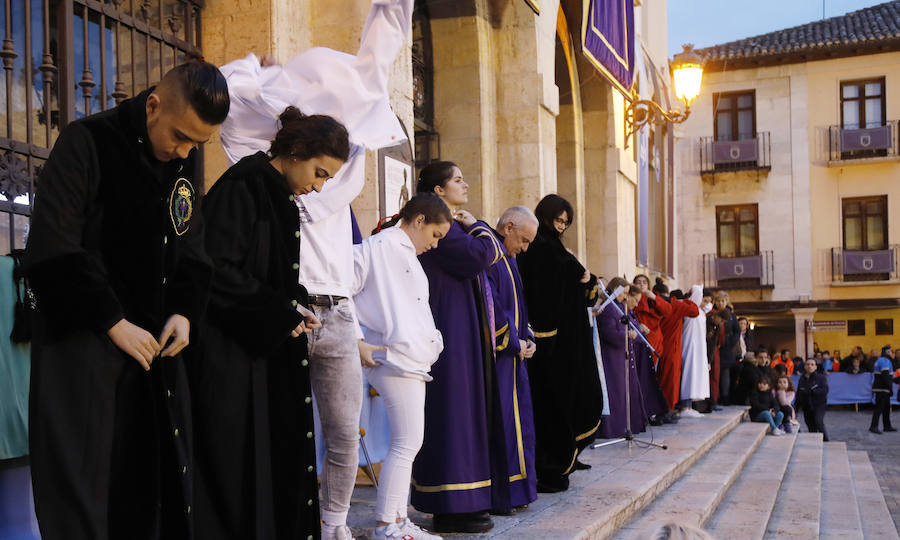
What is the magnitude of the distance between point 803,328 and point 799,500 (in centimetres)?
2668

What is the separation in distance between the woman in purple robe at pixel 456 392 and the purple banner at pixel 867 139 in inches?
1246

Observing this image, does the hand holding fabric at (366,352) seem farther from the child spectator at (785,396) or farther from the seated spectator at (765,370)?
the child spectator at (785,396)

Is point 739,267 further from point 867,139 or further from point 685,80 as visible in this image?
point 685,80

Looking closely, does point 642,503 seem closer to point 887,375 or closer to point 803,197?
point 887,375

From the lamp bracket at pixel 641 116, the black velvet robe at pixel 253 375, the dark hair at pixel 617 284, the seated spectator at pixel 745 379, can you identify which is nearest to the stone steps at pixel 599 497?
the dark hair at pixel 617 284

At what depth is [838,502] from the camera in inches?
368

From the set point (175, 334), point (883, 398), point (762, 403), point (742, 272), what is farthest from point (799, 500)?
point (742, 272)

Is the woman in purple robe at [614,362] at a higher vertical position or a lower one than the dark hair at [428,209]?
lower

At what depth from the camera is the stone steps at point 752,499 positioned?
270 inches

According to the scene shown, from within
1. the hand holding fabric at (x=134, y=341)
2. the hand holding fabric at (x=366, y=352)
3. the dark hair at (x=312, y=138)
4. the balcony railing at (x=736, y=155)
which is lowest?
the hand holding fabric at (x=366, y=352)

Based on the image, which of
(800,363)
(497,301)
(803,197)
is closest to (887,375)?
(800,363)

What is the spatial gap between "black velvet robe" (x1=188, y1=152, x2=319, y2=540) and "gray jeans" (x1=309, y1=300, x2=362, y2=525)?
0.95 ft

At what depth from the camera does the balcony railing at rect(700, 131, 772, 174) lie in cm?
3422

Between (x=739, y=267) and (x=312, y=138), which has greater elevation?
(x=312, y=138)
